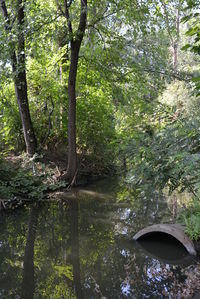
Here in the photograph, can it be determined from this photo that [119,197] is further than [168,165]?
Yes

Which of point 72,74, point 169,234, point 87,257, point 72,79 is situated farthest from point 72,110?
point 87,257

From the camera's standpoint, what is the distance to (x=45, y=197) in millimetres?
9352

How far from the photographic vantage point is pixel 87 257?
5.09 meters

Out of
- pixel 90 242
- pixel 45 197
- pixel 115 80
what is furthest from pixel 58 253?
pixel 115 80

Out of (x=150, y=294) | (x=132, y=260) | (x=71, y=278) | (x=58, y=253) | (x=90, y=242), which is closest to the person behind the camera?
(x=150, y=294)

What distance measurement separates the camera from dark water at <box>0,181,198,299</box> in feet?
13.3

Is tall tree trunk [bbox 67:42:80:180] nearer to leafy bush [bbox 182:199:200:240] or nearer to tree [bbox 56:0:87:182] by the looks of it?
tree [bbox 56:0:87:182]

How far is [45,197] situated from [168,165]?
5127 mm

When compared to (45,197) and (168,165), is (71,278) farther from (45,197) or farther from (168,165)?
(45,197)

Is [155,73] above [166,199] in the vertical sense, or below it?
above

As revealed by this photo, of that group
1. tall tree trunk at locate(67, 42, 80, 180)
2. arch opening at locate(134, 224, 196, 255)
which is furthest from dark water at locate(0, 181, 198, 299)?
tall tree trunk at locate(67, 42, 80, 180)

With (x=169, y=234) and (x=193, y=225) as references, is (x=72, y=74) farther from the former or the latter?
(x=193, y=225)

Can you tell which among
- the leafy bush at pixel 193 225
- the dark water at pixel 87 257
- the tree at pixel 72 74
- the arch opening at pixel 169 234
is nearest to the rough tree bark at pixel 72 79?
the tree at pixel 72 74

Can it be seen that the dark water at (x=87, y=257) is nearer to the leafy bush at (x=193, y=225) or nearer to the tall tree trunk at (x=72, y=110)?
the leafy bush at (x=193, y=225)
